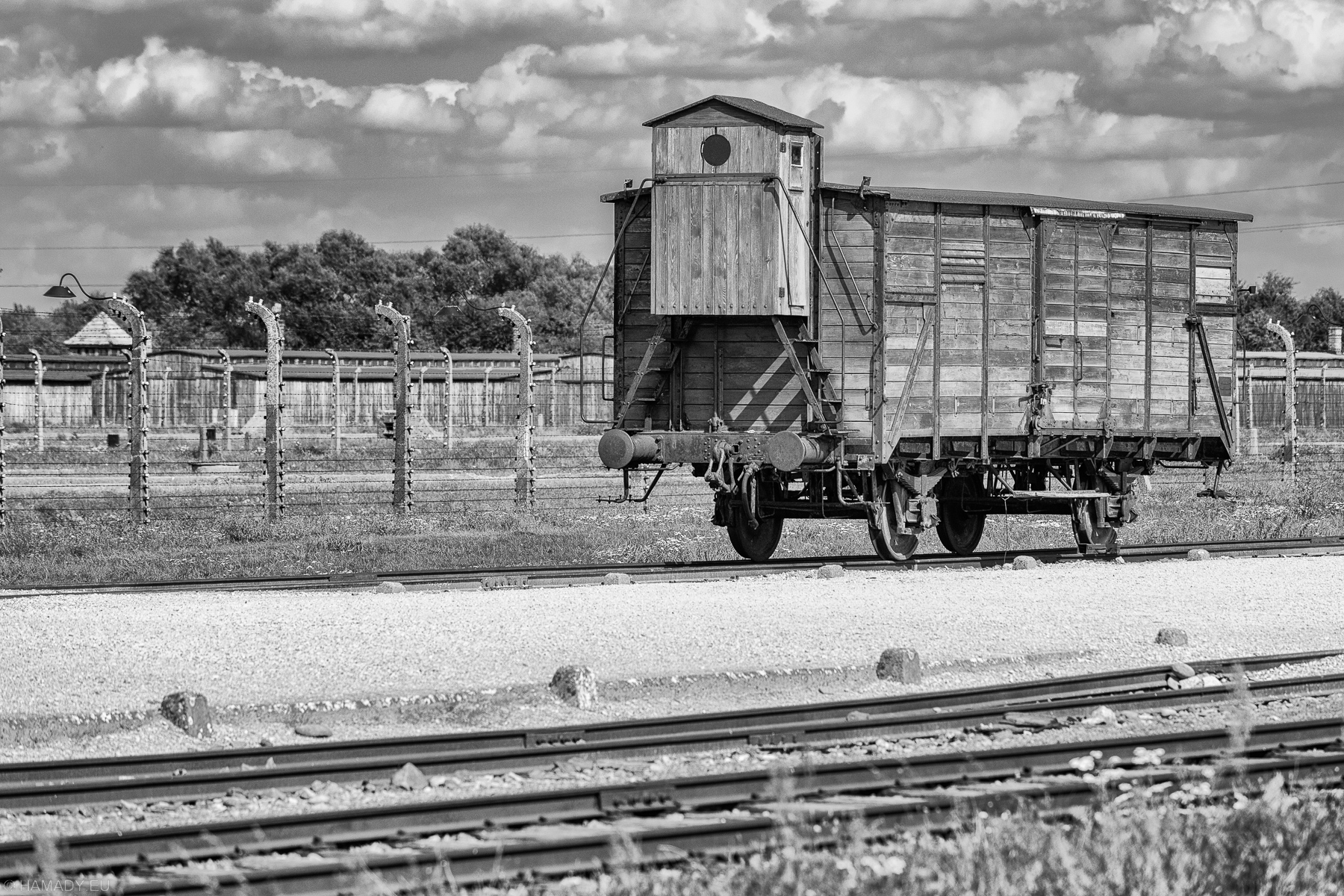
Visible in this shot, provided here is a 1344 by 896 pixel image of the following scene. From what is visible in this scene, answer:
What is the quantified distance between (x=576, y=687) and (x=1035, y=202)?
10450 millimetres

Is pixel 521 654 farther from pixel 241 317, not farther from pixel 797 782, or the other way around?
pixel 241 317

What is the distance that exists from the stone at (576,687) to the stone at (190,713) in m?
2.12

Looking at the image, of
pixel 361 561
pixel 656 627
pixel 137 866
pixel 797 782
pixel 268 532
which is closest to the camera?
pixel 137 866

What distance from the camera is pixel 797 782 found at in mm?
7508

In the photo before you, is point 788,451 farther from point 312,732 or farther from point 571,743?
point 571,743

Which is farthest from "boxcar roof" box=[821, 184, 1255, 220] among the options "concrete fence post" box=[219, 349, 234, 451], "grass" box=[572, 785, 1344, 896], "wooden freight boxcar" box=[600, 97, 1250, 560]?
"concrete fence post" box=[219, 349, 234, 451]

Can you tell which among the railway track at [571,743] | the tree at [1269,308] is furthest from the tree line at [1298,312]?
the railway track at [571,743]

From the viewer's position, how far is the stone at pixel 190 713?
9445 mm

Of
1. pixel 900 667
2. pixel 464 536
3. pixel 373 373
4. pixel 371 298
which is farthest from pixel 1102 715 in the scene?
pixel 371 298

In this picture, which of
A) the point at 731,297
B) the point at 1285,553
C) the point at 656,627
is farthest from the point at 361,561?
the point at 1285,553

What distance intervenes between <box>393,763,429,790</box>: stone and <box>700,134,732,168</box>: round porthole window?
10.4 meters

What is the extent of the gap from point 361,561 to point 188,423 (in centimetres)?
4127

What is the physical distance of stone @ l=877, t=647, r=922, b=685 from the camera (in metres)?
11.1

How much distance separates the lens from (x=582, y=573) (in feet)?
54.4
